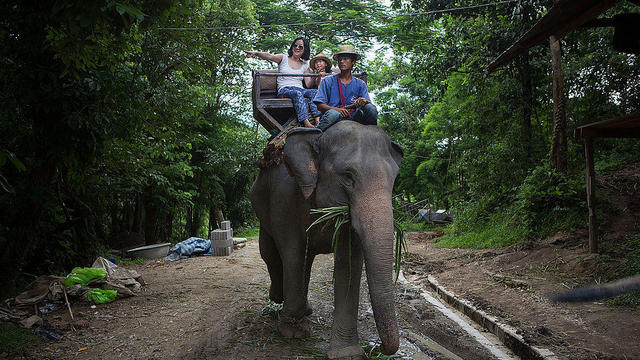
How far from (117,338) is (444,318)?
4.68m

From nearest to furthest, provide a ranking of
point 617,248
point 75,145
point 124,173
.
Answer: point 75,145, point 617,248, point 124,173

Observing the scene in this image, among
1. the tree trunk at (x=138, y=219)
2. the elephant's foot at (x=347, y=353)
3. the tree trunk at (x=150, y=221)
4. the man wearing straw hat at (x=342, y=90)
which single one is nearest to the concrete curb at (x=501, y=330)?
the elephant's foot at (x=347, y=353)

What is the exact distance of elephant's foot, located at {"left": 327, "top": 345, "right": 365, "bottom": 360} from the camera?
4.45 metres

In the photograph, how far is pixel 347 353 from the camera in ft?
14.6

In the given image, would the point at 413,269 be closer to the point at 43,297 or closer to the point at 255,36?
the point at 43,297

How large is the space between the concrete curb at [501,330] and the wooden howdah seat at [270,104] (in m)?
3.78

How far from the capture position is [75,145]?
578cm

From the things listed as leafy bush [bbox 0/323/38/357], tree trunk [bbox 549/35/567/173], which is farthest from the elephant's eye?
tree trunk [bbox 549/35/567/173]

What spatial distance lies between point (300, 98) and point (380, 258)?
301 centimetres

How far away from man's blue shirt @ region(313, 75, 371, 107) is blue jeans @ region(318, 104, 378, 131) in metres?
0.35

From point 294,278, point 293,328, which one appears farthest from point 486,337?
point 294,278

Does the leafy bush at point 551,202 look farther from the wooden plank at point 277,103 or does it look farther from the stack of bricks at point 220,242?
the stack of bricks at point 220,242

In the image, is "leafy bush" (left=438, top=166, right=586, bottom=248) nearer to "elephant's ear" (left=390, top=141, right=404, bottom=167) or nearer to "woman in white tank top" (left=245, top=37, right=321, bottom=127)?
"woman in white tank top" (left=245, top=37, right=321, bottom=127)

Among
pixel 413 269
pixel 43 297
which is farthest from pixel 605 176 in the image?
pixel 43 297
